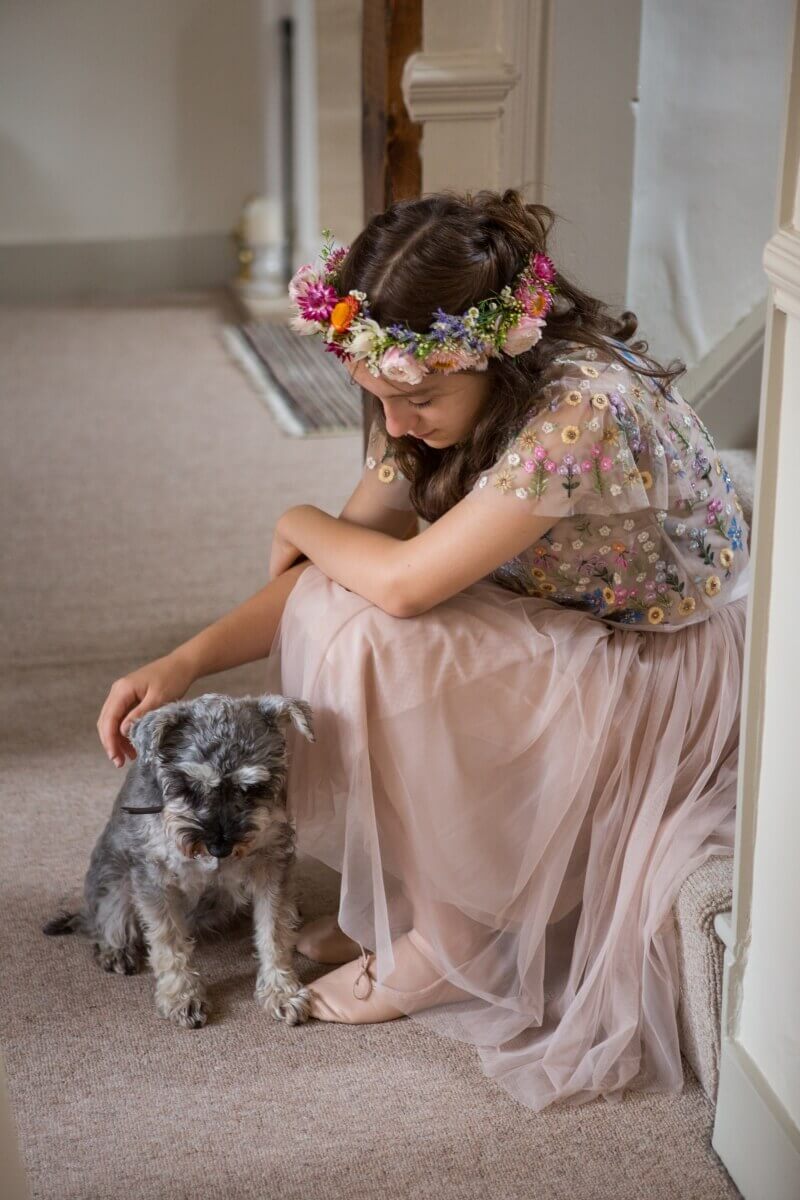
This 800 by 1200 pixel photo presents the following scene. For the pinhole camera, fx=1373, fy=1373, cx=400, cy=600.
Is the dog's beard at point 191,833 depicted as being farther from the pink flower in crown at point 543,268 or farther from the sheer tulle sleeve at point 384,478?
the pink flower in crown at point 543,268

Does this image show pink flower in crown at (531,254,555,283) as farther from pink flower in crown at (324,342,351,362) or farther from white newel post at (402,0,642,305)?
white newel post at (402,0,642,305)

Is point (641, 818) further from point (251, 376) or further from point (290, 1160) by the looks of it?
point (251, 376)

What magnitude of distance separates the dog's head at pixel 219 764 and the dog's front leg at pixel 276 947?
158mm

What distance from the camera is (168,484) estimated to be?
3785 mm

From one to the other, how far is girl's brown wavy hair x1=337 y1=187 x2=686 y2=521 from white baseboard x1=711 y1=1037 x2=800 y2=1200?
0.75m

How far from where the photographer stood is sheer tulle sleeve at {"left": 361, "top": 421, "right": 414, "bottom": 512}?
1886mm

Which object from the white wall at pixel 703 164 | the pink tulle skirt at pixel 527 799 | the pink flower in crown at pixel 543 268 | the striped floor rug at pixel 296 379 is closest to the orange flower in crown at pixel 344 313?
the pink flower in crown at pixel 543 268

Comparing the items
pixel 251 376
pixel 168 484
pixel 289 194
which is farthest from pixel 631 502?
pixel 289 194

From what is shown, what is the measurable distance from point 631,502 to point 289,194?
14.8ft

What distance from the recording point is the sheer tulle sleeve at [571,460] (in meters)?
1.61

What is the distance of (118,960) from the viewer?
1.88m

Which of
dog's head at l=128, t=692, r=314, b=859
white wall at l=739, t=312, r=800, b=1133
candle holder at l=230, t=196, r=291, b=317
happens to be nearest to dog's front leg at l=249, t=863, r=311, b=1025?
dog's head at l=128, t=692, r=314, b=859

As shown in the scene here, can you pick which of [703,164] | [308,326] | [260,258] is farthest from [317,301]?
[260,258]

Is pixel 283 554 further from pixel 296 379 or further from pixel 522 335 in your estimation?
pixel 296 379
